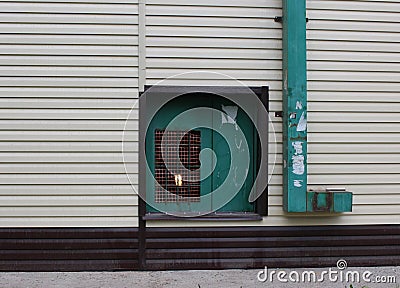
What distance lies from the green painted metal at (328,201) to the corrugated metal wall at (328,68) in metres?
0.25

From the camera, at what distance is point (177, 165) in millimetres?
6453

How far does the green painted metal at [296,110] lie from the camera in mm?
6156

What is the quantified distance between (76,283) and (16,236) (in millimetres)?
851

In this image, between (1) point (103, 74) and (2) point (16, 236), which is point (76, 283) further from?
(1) point (103, 74)

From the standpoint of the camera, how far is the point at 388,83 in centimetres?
646

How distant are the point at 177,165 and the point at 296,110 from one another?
1403 mm

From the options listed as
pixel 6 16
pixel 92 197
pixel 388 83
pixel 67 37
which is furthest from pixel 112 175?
pixel 388 83

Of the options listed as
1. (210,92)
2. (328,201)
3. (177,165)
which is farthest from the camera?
(177,165)

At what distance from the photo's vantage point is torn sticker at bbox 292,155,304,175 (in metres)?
6.16

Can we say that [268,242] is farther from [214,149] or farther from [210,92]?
[210,92]

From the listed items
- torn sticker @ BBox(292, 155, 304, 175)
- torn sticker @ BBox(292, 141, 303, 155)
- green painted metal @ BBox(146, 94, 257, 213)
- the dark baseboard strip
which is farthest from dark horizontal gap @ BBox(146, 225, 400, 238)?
torn sticker @ BBox(292, 141, 303, 155)

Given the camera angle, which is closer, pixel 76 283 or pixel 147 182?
pixel 76 283

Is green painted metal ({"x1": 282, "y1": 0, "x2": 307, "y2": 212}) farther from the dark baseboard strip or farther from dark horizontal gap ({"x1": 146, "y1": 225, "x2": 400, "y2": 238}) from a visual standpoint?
the dark baseboard strip

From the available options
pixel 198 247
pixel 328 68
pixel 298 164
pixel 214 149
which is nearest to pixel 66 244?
pixel 198 247
